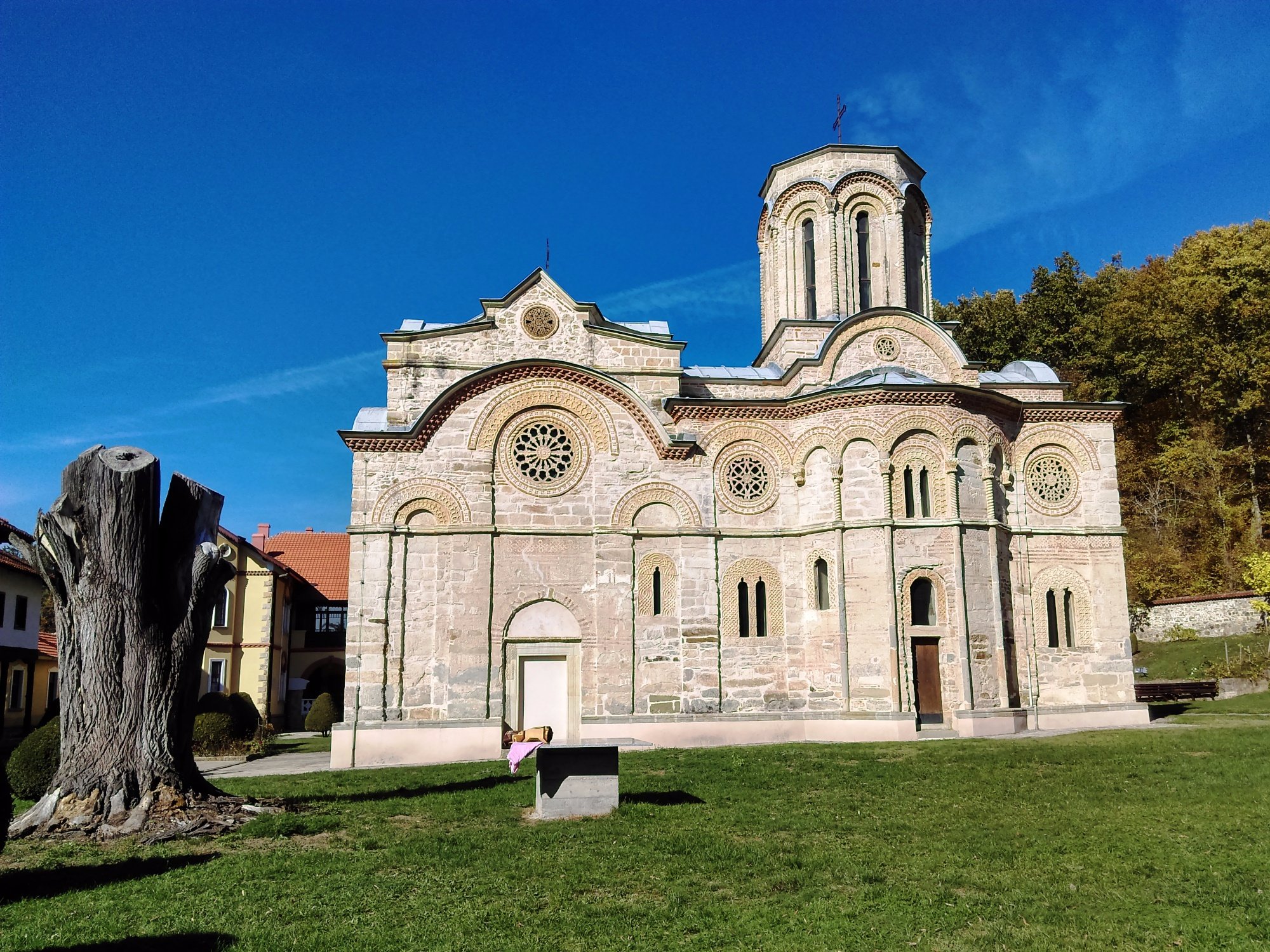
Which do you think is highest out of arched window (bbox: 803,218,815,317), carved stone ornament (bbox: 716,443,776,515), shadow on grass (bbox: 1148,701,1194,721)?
arched window (bbox: 803,218,815,317)

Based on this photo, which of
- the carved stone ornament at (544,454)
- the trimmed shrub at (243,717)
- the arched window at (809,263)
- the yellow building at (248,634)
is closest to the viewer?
the carved stone ornament at (544,454)

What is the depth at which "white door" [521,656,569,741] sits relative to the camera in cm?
1739

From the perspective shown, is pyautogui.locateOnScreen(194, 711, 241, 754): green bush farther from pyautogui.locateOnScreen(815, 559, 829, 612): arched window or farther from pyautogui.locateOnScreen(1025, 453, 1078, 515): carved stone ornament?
pyautogui.locateOnScreen(1025, 453, 1078, 515): carved stone ornament

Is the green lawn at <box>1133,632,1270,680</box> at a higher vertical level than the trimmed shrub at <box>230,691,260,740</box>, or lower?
higher

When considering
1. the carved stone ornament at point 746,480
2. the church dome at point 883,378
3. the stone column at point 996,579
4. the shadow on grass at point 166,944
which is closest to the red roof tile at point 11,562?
the carved stone ornament at point 746,480

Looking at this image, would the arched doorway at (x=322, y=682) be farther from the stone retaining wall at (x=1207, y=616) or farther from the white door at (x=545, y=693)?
the stone retaining wall at (x=1207, y=616)

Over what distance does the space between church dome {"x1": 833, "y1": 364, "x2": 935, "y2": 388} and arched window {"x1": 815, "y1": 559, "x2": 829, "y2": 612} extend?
3442 mm

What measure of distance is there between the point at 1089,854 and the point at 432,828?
6.02 metres

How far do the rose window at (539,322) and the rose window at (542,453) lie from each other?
1.82m

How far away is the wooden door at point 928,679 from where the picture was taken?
1711cm

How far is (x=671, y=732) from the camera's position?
56.4ft

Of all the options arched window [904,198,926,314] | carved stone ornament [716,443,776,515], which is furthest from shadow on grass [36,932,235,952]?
arched window [904,198,926,314]

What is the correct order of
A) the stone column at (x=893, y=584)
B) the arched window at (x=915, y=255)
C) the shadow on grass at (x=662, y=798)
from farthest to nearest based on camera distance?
1. the arched window at (x=915, y=255)
2. the stone column at (x=893, y=584)
3. the shadow on grass at (x=662, y=798)

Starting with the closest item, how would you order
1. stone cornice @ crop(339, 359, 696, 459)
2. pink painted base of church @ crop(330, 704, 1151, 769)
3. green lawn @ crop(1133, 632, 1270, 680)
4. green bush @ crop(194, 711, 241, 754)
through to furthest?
pink painted base of church @ crop(330, 704, 1151, 769) → stone cornice @ crop(339, 359, 696, 459) → green bush @ crop(194, 711, 241, 754) → green lawn @ crop(1133, 632, 1270, 680)
